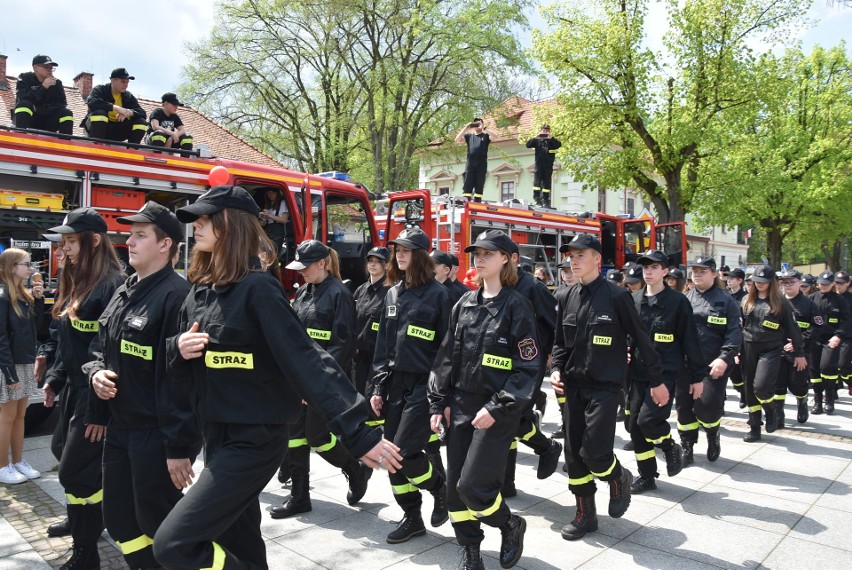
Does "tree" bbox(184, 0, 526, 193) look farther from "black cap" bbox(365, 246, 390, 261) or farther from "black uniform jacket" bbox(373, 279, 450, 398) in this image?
"black uniform jacket" bbox(373, 279, 450, 398)

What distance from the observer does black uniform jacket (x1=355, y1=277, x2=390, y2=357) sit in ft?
18.9

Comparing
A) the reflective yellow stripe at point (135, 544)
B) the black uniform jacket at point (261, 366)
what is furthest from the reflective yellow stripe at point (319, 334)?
the black uniform jacket at point (261, 366)

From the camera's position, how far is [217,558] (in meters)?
2.48

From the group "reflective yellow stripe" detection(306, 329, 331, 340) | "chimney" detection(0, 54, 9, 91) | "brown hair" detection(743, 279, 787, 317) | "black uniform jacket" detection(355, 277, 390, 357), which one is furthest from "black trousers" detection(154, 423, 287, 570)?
"chimney" detection(0, 54, 9, 91)

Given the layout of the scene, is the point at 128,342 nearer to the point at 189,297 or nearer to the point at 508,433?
the point at 189,297

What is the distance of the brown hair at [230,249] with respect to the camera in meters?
2.63

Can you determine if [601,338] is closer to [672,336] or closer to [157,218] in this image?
[672,336]

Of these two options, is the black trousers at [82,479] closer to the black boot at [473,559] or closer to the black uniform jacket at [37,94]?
the black boot at [473,559]

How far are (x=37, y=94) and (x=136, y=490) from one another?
6.60 meters

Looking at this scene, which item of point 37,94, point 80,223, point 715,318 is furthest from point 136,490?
point 37,94

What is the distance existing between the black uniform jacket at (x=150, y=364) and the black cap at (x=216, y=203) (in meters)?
0.56

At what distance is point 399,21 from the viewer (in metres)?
23.0

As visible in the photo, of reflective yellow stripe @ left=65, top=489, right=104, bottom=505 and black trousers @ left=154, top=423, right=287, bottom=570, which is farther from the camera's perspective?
reflective yellow stripe @ left=65, top=489, right=104, bottom=505

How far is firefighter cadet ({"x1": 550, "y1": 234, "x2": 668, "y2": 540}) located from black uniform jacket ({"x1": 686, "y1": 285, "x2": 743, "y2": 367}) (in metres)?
2.44
